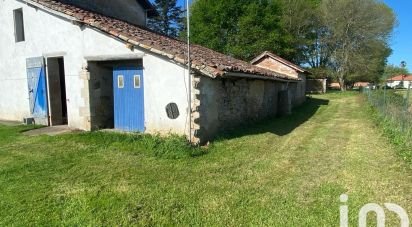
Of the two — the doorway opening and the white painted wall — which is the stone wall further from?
the doorway opening

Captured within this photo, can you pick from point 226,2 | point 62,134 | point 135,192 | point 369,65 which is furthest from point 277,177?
point 369,65

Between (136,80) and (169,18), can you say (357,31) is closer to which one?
(169,18)

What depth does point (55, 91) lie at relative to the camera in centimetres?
1119

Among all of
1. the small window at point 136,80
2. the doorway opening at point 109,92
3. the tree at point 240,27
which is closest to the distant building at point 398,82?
the tree at point 240,27

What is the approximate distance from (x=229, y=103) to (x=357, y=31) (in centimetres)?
3350

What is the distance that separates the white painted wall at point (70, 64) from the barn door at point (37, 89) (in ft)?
1.16

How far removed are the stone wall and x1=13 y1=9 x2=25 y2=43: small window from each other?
814 cm

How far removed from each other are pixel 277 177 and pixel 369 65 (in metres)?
37.7

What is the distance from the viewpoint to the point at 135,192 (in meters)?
5.23

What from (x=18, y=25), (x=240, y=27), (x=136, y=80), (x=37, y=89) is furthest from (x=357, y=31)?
(x=37, y=89)

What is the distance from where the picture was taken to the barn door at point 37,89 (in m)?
11.0

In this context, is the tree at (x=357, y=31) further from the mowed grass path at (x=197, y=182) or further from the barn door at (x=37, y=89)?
the barn door at (x=37, y=89)

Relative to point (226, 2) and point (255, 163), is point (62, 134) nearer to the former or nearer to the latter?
point (255, 163)

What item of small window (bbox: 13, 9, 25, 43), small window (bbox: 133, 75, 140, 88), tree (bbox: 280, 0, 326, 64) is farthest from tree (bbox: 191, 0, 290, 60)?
small window (bbox: 133, 75, 140, 88)
